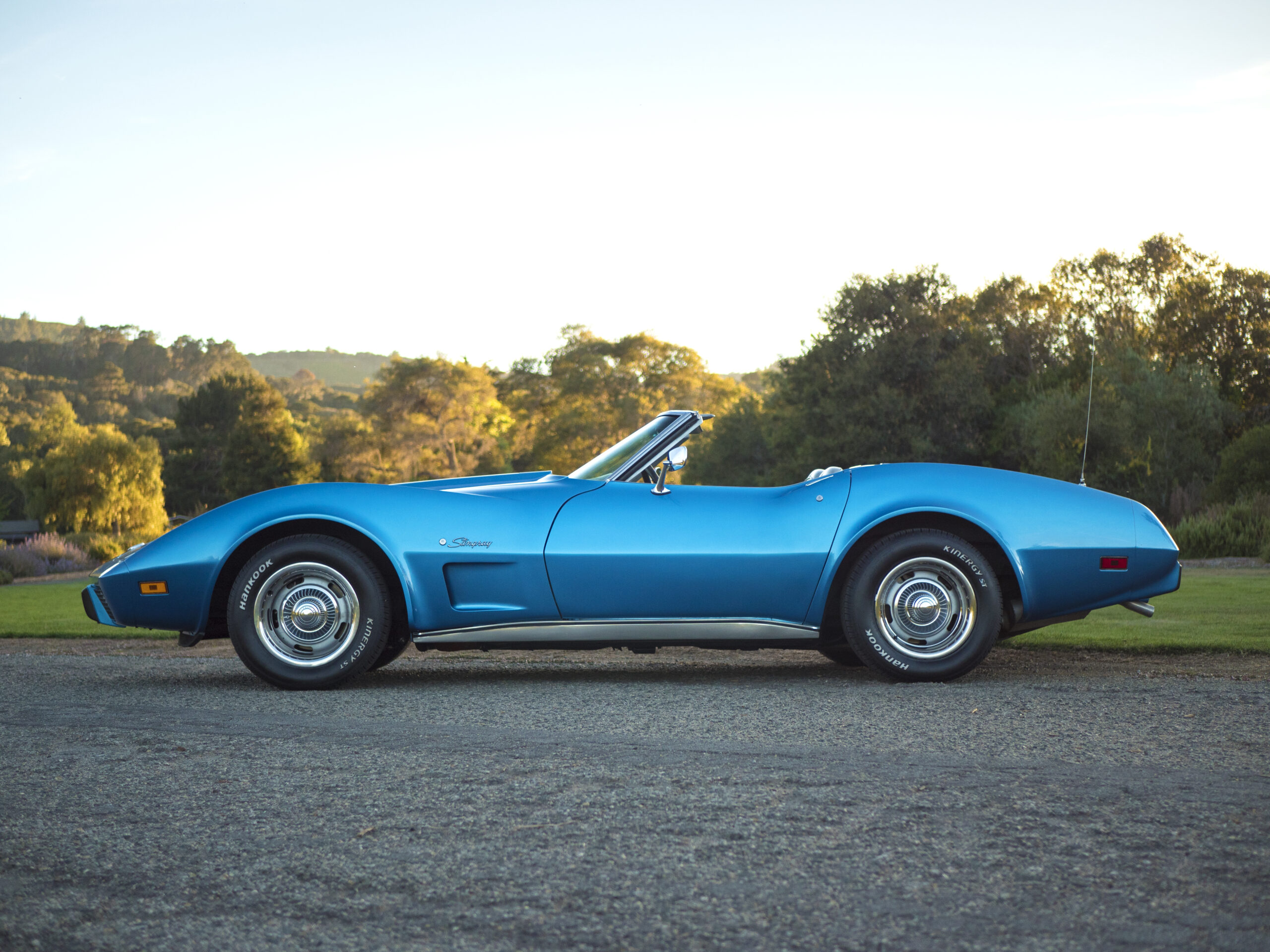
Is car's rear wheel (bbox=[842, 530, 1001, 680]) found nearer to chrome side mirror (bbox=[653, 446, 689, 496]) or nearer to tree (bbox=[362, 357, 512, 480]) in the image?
chrome side mirror (bbox=[653, 446, 689, 496])

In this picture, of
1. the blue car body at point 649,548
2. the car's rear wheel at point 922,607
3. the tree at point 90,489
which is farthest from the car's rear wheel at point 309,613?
the tree at point 90,489

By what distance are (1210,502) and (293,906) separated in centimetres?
2381

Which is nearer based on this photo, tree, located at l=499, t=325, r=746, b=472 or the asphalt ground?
the asphalt ground

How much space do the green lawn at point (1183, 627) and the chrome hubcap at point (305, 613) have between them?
163 inches

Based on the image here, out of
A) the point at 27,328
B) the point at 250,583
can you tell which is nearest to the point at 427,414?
the point at 250,583

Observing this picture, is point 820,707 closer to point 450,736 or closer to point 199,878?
point 450,736

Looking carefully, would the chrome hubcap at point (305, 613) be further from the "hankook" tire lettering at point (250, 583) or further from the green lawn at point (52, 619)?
the green lawn at point (52, 619)

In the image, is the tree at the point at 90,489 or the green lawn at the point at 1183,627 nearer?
the green lawn at the point at 1183,627

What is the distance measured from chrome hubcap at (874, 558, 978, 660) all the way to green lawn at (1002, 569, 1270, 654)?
2.03 m

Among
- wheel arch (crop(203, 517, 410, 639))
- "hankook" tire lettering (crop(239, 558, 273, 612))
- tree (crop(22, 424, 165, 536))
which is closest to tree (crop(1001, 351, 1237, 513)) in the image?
wheel arch (crop(203, 517, 410, 639))

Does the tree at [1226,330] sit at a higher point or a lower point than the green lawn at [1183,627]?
higher

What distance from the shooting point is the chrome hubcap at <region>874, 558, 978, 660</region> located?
5.12 m

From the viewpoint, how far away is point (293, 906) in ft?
7.56

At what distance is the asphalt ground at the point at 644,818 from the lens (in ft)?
7.15
